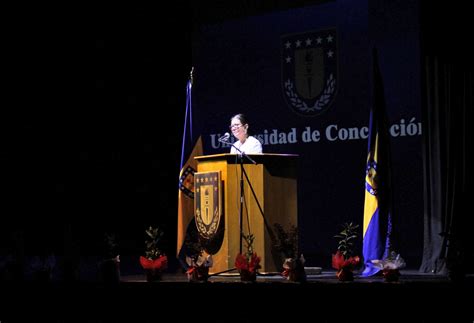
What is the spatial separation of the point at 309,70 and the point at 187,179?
221 centimetres

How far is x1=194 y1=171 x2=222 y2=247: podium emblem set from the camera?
7230 mm

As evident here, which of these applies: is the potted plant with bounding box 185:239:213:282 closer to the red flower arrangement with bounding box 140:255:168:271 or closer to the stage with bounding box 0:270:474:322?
the stage with bounding box 0:270:474:322

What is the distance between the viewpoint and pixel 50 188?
31.2ft

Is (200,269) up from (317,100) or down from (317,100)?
down

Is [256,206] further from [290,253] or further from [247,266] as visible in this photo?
[247,266]

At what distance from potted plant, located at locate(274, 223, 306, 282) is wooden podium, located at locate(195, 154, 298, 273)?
0.36 ft

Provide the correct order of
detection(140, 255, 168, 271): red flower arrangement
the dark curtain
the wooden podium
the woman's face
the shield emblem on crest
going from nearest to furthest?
detection(140, 255, 168, 271): red flower arrangement
the wooden podium
the woman's face
the dark curtain
the shield emblem on crest

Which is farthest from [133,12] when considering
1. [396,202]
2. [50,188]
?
[396,202]

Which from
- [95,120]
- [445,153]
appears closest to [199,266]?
[445,153]

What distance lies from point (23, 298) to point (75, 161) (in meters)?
2.95

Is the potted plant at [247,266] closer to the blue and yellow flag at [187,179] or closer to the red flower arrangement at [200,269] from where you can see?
the red flower arrangement at [200,269]

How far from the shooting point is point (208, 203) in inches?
289

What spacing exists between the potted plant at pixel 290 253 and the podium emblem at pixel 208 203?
54 centimetres

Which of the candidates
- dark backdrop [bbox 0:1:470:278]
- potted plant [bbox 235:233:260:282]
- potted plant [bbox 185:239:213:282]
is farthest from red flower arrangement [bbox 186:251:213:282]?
dark backdrop [bbox 0:1:470:278]
